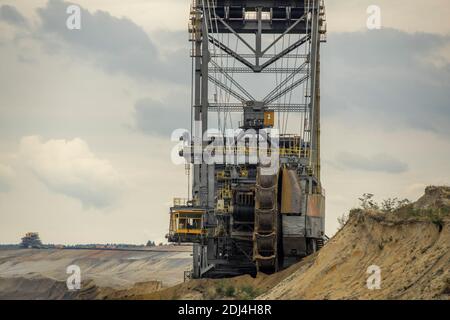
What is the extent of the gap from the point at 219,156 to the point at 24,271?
108829 mm

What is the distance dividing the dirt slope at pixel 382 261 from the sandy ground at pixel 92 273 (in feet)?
153

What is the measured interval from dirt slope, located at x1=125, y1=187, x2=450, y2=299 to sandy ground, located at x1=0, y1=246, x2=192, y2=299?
46.7m

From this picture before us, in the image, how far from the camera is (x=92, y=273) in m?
167

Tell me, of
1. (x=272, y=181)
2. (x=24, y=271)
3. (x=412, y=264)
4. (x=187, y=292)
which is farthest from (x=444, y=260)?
(x=24, y=271)

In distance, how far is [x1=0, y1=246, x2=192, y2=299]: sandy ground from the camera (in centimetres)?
12594

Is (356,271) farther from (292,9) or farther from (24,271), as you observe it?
(24,271)

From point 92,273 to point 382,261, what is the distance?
127 m

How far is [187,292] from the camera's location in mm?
64312
